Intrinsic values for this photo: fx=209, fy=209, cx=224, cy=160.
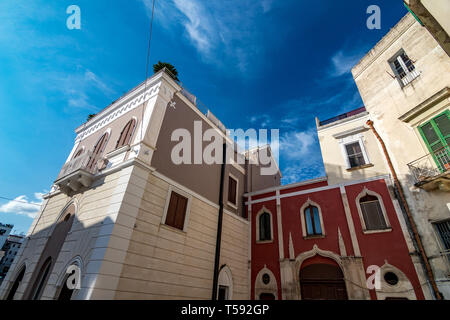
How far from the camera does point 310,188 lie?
1254 cm

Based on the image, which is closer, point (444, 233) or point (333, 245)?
point (444, 233)

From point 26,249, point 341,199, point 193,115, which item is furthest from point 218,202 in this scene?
point 26,249

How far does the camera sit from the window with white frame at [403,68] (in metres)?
10.5

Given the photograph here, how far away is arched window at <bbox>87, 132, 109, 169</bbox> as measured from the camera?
11.2 meters

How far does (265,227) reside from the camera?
44.7 ft

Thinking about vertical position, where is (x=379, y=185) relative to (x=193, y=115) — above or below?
below

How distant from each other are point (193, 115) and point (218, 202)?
17.9 ft

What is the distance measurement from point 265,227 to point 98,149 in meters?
11.2

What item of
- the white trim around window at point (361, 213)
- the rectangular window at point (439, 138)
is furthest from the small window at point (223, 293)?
the rectangular window at point (439, 138)

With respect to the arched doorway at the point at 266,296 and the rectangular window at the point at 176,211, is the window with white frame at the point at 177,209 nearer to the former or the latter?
the rectangular window at the point at 176,211

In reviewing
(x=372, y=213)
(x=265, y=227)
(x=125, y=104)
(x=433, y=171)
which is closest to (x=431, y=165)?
(x=433, y=171)

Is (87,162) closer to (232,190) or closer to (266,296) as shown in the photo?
(232,190)

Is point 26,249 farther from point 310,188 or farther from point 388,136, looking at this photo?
point 388,136

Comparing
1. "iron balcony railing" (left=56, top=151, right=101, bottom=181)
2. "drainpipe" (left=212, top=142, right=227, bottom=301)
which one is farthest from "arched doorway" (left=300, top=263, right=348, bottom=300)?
"iron balcony railing" (left=56, top=151, right=101, bottom=181)
